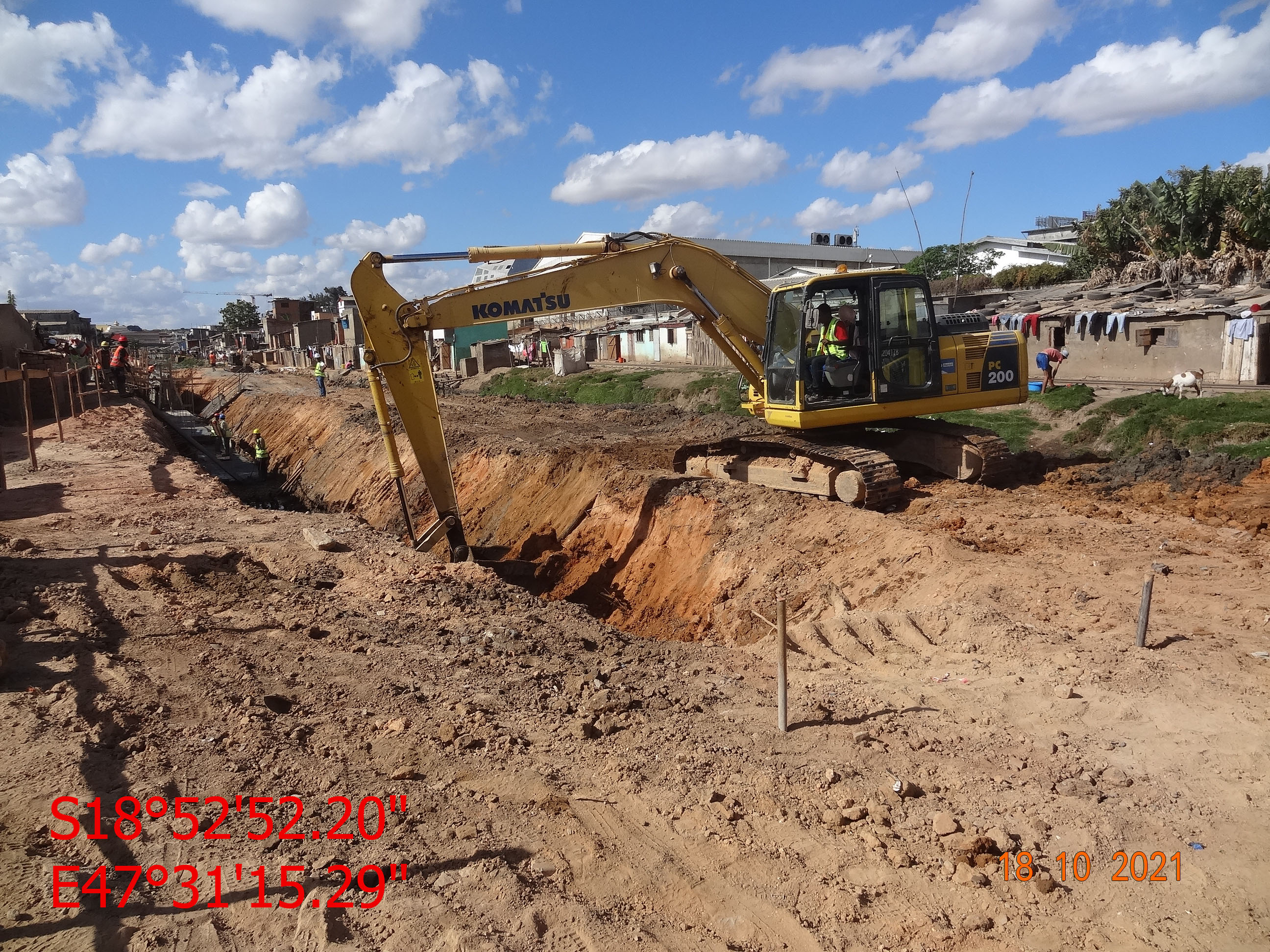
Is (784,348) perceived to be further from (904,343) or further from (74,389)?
(74,389)

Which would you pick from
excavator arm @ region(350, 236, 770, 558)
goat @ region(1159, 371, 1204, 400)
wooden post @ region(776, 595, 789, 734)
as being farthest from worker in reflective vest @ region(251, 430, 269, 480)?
goat @ region(1159, 371, 1204, 400)

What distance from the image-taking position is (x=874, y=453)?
1072cm

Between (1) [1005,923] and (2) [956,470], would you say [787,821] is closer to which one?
(1) [1005,923]

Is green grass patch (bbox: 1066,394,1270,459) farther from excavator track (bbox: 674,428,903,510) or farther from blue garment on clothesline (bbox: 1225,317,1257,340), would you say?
excavator track (bbox: 674,428,903,510)

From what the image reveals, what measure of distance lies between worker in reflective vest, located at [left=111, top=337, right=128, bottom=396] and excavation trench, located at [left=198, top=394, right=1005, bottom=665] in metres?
12.0

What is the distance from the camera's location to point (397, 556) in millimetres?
9352

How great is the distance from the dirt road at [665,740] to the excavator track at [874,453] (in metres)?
0.82

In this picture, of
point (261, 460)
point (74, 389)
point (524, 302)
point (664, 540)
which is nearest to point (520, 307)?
point (524, 302)

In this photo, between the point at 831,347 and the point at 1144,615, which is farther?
the point at 831,347

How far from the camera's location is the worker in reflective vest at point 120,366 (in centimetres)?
2664

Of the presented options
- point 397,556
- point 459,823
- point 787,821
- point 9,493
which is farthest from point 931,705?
point 9,493

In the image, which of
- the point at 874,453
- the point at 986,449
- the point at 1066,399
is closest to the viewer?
the point at 874,453

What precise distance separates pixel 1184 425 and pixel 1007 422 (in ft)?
10.8

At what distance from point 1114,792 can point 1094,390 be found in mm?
14203
